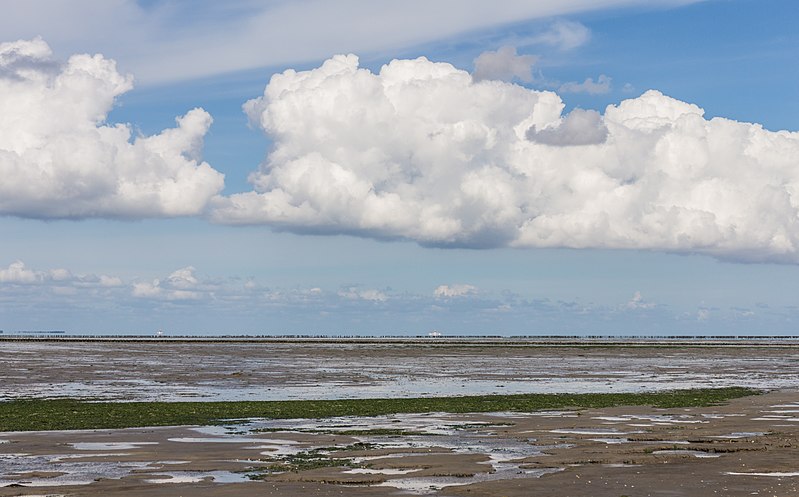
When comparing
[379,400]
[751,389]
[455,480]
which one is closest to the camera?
[455,480]

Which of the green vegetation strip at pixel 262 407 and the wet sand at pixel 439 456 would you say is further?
the green vegetation strip at pixel 262 407

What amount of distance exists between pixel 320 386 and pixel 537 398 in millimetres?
16304

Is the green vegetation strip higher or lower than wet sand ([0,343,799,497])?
higher

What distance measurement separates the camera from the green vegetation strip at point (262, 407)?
36.9m

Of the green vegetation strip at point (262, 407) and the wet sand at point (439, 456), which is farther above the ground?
the green vegetation strip at point (262, 407)

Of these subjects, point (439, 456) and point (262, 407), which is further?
point (262, 407)

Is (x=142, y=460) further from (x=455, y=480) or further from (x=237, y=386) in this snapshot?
(x=237, y=386)

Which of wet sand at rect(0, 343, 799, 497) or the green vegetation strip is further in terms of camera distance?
the green vegetation strip

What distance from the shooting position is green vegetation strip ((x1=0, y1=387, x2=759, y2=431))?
3691 cm

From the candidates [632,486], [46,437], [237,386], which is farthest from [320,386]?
[632,486]

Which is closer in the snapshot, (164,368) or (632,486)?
(632,486)

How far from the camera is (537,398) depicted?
5019 cm

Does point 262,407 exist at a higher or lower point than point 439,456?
higher

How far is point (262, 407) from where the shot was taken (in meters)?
43.9
